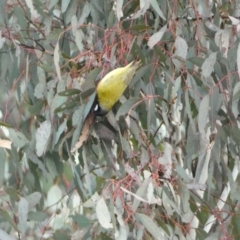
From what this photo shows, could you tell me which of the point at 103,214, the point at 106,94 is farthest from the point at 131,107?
the point at 103,214

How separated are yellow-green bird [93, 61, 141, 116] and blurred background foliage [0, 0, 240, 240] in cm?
2

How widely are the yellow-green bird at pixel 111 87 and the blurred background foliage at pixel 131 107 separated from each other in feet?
0.08

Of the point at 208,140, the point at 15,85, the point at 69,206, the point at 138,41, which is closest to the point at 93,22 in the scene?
the point at 138,41

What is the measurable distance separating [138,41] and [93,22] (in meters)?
0.11

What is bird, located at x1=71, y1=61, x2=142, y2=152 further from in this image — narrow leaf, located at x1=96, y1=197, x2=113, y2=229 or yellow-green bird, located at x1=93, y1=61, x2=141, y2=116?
narrow leaf, located at x1=96, y1=197, x2=113, y2=229

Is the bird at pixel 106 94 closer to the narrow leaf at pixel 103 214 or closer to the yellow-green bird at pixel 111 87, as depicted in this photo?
the yellow-green bird at pixel 111 87

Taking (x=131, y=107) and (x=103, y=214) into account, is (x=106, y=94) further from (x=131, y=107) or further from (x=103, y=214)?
(x=103, y=214)

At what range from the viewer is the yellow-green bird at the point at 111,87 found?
1.08 m

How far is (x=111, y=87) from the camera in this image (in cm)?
109

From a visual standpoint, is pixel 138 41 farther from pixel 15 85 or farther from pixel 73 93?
pixel 15 85

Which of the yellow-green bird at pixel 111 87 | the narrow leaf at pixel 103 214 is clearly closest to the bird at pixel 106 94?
the yellow-green bird at pixel 111 87

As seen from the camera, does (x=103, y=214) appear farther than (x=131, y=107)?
No

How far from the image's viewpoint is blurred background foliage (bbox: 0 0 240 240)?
1124mm

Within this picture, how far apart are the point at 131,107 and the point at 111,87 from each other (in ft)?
0.21
